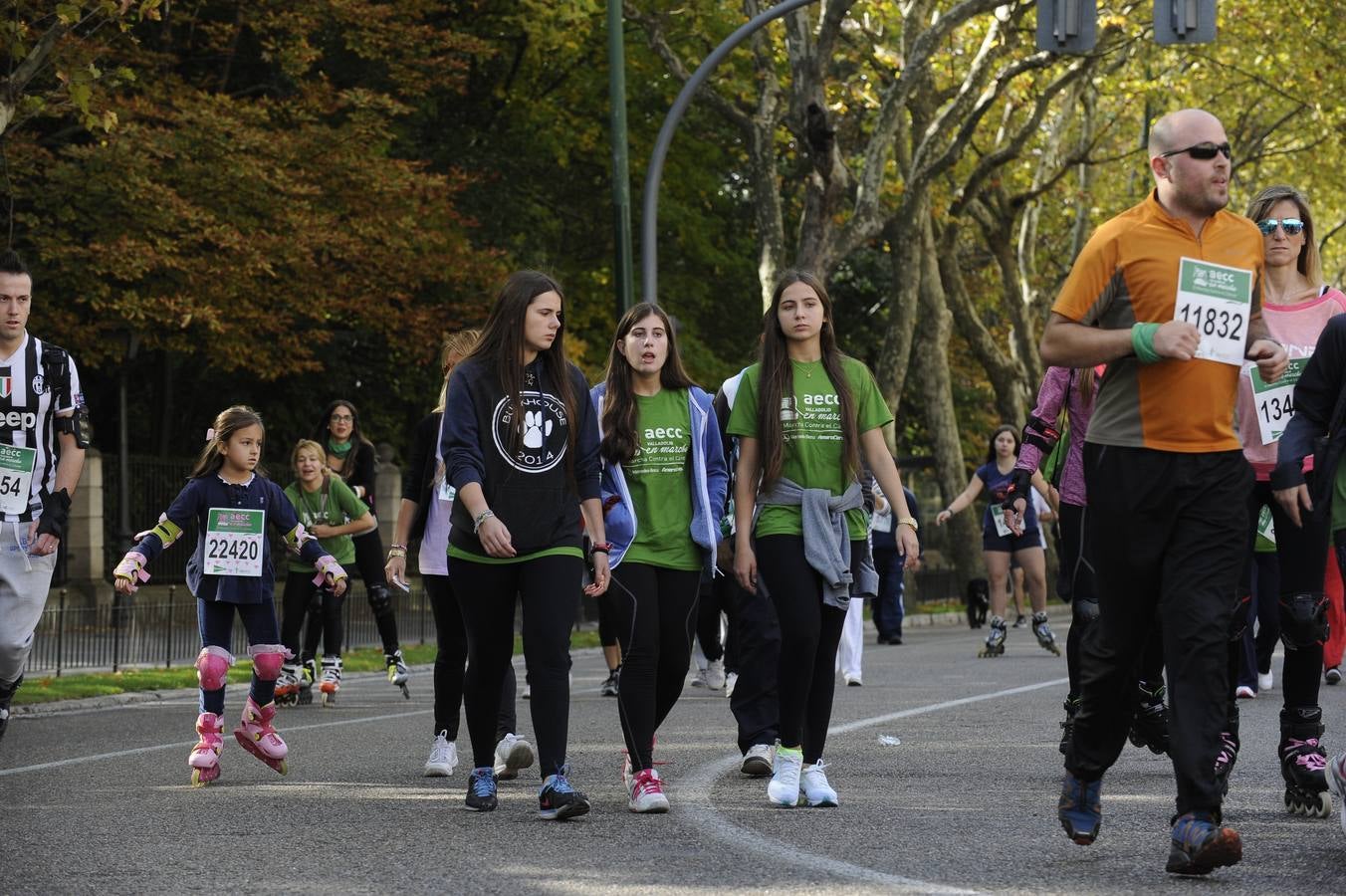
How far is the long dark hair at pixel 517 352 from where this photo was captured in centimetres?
767

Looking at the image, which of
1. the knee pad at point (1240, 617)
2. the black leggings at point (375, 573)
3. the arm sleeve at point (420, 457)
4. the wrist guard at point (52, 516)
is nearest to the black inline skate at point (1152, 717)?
the knee pad at point (1240, 617)

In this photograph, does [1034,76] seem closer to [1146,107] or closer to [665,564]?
[1146,107]

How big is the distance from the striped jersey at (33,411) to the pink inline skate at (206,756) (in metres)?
1.20

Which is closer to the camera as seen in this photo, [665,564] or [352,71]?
[665,564]

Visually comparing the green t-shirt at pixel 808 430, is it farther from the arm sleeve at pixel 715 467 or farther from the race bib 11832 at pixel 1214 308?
the race bib 11832 at pixel 1214 308

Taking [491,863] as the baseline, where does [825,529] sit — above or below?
above

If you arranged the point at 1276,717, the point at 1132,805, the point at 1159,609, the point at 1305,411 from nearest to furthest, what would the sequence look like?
the point at 1159,609
the point at 1305,411
the point at 1132,805
the point at 1276,717

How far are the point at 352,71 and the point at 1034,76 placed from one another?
10.4 m

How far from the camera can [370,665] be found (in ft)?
60.3

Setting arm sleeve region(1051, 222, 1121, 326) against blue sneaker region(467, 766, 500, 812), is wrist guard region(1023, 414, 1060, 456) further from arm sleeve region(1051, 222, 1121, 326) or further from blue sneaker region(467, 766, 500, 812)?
arm sleeve region(1051, 222, 1121, 326)

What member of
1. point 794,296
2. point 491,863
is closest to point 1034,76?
point 794,296

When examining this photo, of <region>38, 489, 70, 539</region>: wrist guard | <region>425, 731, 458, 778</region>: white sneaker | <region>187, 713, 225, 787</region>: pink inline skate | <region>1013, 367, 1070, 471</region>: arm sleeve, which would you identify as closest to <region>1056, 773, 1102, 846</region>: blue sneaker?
<region>1013, 367, 1070, 471</region>: arm sleeve

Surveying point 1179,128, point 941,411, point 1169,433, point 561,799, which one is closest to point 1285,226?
point 1179,128

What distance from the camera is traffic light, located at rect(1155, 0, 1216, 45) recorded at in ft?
64.1
